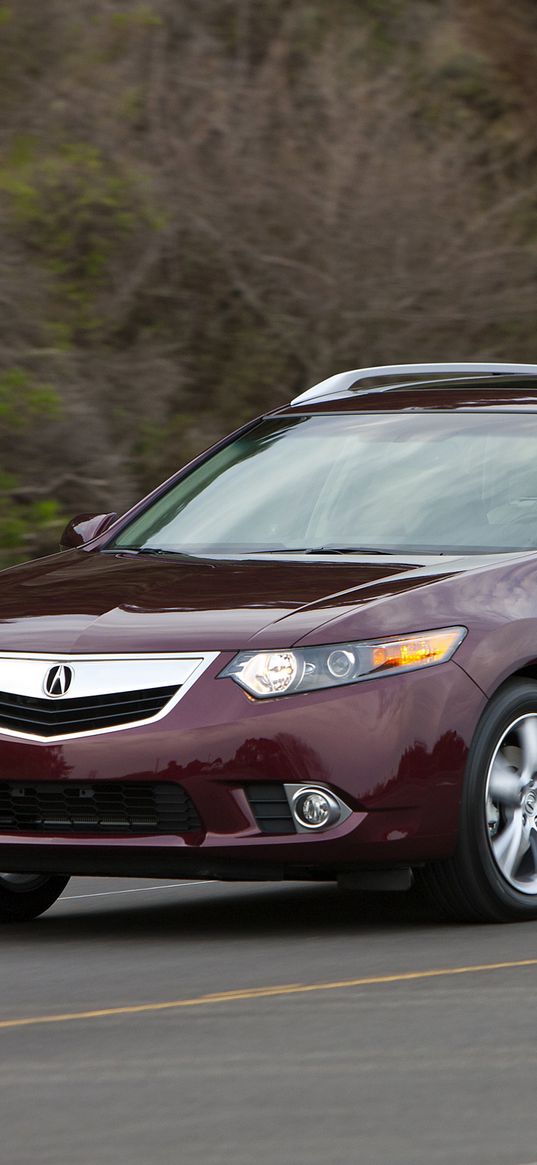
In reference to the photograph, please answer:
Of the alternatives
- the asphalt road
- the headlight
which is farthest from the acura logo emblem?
the asphalt road

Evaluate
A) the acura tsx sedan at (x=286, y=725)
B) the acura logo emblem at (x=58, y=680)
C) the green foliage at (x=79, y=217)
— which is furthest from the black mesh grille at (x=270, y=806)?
the green foliage at (x=79, y=217)

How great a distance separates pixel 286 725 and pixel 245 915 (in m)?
1.11

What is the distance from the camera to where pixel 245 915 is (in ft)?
24.0

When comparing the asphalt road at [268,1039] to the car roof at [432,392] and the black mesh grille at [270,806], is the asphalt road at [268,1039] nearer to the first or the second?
the black mesh grille at [270,806]

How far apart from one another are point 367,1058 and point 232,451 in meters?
3.88

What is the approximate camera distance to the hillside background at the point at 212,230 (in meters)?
17.6

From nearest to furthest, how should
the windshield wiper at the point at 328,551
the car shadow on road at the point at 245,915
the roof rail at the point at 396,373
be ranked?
1. the car shadow on road at the point at 245,915
2. the windshield wiper at the point at 328,551
3. the roof rail at the point at 396,373

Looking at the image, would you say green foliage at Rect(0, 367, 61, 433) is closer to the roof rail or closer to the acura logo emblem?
the roof rail

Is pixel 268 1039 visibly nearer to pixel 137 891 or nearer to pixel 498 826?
pixel 498 826

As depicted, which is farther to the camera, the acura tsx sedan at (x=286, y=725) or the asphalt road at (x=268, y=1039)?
the acura tsx sedan at (x=286, y=725)

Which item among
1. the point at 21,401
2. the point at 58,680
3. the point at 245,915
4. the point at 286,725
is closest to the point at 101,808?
the point at 58,680

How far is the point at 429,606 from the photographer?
263 inches

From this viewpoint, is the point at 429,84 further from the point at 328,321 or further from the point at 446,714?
the point at 446,714

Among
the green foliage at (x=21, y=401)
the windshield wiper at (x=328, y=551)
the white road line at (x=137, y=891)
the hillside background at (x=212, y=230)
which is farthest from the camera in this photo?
the hillside background at (x=212, y=230)
